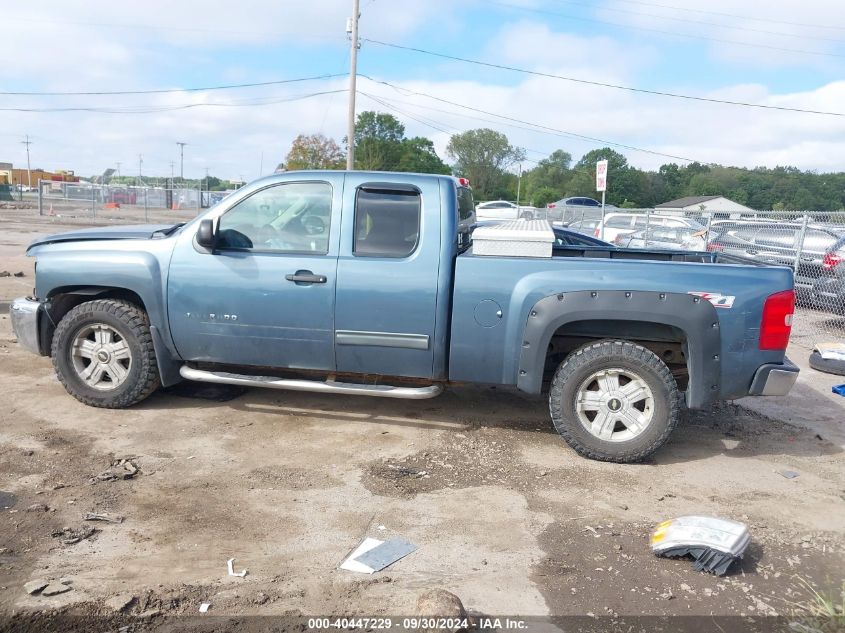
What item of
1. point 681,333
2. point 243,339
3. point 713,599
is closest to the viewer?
point 713,599

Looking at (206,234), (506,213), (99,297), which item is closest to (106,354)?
(99,297)

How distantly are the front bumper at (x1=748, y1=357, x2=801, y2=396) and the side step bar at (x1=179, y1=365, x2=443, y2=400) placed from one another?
7.00 ft

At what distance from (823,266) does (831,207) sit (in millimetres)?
47926

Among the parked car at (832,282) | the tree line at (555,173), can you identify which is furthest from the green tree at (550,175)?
the parked car at (832,282)

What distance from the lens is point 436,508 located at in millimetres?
3984

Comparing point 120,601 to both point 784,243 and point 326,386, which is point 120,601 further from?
point 784,243

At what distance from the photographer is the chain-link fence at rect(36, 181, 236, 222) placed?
33.7 meters

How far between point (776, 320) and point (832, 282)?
770cm

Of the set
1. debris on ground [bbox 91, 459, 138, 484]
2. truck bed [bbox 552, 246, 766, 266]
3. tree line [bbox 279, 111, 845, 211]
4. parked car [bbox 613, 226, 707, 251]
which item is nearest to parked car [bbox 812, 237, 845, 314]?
parked car [bbox 613, 226, 707, 251]

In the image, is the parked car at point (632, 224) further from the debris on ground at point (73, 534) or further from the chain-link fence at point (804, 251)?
the debris on ground at point (73, 534)

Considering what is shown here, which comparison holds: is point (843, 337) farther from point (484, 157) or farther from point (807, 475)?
point (484, 157)

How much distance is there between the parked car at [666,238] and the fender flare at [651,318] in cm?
962

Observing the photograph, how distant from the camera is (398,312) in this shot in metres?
4.76

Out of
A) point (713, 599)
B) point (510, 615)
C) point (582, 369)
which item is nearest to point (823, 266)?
A: point (582, 369)
